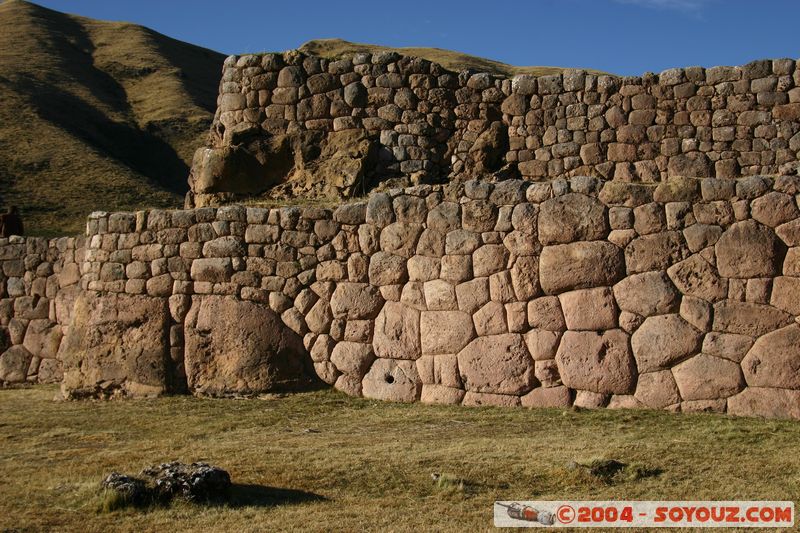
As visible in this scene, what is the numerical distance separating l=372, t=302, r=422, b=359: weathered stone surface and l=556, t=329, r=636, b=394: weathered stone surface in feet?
5.14

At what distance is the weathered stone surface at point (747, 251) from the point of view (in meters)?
8.62

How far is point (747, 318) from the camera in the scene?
8.65 metres

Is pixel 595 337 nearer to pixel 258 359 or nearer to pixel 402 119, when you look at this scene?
pixel 258 359

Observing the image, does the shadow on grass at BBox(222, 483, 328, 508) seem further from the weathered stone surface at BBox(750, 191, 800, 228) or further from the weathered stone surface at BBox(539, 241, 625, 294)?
the weathered stone surface at BBox(750, 191, 800, 228)

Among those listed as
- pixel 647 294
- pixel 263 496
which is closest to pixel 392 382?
pixel 647 294

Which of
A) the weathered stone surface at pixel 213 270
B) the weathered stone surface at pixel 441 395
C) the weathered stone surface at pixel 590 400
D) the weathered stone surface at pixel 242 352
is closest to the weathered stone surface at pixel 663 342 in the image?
the weathered stone surface at pixel 590 400

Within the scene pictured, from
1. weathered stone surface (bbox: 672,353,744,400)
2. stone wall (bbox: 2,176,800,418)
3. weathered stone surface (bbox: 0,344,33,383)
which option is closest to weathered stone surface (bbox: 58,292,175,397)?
stone wall (bbox: 2,176,800,418)

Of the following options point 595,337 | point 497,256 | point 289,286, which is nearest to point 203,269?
point 289,286

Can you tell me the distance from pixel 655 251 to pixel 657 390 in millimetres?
1299

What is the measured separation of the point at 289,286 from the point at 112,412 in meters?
2.29

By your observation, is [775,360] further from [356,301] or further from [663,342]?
[356,301]

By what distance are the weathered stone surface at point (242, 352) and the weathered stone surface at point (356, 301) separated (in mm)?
602

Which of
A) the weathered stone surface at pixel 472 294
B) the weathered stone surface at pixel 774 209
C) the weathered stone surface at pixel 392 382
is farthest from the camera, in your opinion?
the weathered stone surface at pixel 392 382

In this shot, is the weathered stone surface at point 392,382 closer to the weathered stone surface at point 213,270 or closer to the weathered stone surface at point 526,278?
the weathered stone surface at point 526,278
